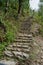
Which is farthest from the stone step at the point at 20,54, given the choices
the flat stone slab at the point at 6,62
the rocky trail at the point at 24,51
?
the flat stone slab at the point at 6,62

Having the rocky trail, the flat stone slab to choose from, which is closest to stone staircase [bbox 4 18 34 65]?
the rocky trail

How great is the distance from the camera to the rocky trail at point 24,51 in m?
8.48

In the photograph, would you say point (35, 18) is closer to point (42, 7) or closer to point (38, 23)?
point (38, 23)

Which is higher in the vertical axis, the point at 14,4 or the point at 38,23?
the point at 14,4

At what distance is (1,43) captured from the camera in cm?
937

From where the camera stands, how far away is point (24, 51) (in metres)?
9.02

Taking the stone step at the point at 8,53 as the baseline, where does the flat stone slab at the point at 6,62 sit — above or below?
below

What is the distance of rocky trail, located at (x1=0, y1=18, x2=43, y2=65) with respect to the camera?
8484 millimetres

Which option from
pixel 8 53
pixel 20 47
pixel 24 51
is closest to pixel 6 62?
pixel 8 53

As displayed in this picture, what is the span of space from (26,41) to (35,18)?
10.2ft

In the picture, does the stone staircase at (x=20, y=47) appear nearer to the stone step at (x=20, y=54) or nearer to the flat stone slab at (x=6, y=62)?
the stone step at (x=20, y=54)

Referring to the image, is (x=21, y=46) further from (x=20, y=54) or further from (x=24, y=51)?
(x=20, y=54)

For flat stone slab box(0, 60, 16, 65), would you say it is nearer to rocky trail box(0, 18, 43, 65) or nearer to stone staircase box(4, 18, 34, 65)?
rocky trail box(0, 18, 43, 65)

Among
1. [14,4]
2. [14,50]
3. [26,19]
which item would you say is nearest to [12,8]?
[14,4]
